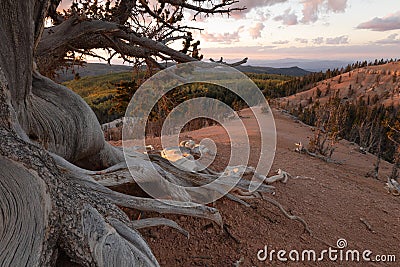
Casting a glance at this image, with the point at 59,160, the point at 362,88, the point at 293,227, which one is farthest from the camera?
the point at 362,88

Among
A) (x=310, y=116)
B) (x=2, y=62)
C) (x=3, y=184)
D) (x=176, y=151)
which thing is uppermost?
(x=2, y=62)

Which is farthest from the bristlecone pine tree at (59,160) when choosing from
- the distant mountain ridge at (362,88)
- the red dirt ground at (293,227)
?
the distant mountain ridge at (362,88)

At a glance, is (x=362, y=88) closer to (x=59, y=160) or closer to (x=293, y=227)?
(x=293, y=227)

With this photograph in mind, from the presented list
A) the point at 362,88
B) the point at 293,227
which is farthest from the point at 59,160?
the point at 362,88

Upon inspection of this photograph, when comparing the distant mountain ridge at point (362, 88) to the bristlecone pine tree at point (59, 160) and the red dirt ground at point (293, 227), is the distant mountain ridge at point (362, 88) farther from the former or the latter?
the bristlecone pine tree at point (59, 160)

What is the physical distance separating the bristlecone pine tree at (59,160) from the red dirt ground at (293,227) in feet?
1.09

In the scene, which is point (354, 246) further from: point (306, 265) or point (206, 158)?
point (206, 158)

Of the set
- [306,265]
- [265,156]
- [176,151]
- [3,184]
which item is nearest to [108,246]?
[3,184]

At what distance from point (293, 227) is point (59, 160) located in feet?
10.7

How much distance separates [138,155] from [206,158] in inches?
102

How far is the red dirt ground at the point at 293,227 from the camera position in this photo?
324 centimetres

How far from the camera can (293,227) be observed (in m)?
4.32

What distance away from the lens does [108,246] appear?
5.94 feet

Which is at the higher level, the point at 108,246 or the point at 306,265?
the point at 108,246
